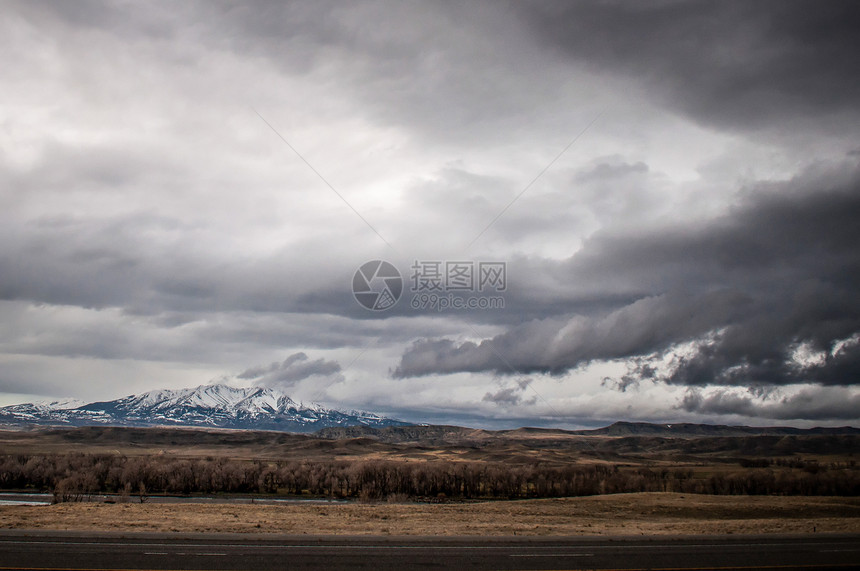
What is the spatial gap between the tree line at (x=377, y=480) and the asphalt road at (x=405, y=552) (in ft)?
383

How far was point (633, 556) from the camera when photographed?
30922 mm


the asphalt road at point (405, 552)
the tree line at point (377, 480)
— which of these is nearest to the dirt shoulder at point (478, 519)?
the asphalt road at point (405, 552)

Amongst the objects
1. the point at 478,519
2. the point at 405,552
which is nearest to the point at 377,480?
the point at 478,519

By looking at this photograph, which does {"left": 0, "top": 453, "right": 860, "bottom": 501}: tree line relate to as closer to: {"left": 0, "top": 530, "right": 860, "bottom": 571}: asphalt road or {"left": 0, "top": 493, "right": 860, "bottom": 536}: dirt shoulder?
{"left": 0, "top": 493, "right": 860, "bottom": 536}: dirt shoulder

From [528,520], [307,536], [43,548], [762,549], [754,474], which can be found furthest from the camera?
[754,474]

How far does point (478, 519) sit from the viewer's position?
52.2 m

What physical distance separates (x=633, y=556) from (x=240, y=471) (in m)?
158

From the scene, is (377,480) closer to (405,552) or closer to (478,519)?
(478,519)

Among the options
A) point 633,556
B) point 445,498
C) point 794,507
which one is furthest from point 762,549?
point 445,498

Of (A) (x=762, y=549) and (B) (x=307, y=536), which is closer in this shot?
(A) (x=762, y=549)

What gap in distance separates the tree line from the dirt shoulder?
81.3 meters

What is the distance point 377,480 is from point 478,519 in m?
121

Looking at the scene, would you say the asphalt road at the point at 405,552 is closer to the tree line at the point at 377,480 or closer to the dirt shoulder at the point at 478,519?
the dirt shoulder at the point at 478,519

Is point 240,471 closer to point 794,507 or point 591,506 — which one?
point 591,506
